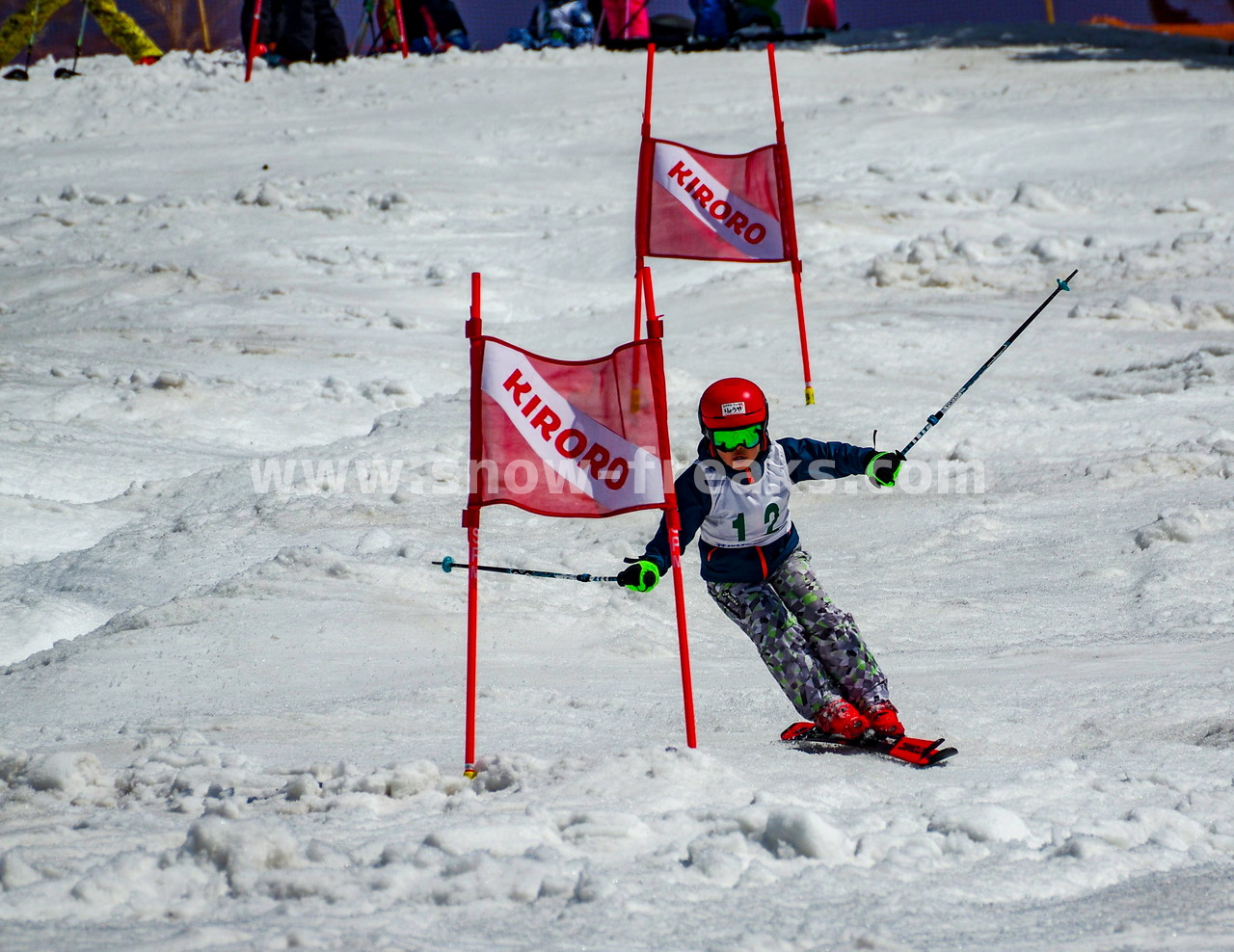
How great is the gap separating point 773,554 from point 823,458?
1.27 feet

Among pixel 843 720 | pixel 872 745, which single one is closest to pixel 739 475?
pixel 843 720

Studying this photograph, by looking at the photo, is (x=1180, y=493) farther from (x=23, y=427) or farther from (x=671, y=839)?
(x=23, y=427)

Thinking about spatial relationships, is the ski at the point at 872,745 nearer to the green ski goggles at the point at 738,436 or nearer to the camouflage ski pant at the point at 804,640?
the camouflage ski pant at the point at 804,640

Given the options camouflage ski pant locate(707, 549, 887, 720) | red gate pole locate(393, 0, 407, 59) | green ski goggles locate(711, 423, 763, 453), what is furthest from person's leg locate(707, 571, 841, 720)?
red gate pole locate(393, 0, 407, 59)

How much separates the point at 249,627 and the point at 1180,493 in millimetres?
5012

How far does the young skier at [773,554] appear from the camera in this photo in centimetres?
438

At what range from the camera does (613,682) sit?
516cm

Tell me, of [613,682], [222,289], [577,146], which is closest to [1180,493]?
[613,682]

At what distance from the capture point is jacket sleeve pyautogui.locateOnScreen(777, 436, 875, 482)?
4.62 meters

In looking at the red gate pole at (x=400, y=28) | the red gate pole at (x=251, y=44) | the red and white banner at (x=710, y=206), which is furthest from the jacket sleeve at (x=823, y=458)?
the red gate pole at (x=400, y=28)

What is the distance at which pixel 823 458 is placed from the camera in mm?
4629

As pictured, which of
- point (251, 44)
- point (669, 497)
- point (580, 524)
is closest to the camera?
point (669, 497)

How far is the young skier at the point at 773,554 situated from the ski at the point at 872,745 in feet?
0.14

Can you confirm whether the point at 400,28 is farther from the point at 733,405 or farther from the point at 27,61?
the point at 733,405
